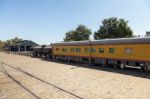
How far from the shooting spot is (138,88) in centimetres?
1308

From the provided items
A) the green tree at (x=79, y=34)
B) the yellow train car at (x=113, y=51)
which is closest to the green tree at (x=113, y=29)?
the green tree at (x=79, y=34)

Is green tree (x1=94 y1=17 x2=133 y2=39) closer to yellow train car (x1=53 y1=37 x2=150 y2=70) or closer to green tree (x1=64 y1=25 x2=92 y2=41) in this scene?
green tree (x1=64 y1=25 x2=92 y2=41)

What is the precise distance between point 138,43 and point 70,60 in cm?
1669

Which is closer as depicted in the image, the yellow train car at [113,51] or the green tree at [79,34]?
the yellow train car at [113,51]

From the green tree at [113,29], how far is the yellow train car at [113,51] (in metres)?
29.0

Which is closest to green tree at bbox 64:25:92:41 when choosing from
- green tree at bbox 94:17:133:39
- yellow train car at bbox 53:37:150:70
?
green tree at bbox 94:17:133:39

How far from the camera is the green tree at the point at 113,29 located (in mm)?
59312

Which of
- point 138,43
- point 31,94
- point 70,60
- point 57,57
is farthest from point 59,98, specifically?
point 57,57

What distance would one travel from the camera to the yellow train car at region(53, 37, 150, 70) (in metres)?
20.1

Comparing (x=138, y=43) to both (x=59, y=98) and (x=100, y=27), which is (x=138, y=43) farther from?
(x=100, y=27)

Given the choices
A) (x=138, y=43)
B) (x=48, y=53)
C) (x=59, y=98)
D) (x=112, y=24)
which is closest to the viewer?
(x=59, y=98)

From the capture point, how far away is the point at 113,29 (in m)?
61.5

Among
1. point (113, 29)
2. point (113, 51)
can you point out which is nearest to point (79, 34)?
point (113, 29)

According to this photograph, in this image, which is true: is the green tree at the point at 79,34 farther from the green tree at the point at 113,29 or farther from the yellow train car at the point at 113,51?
the yellow train car at the point at 113,51
